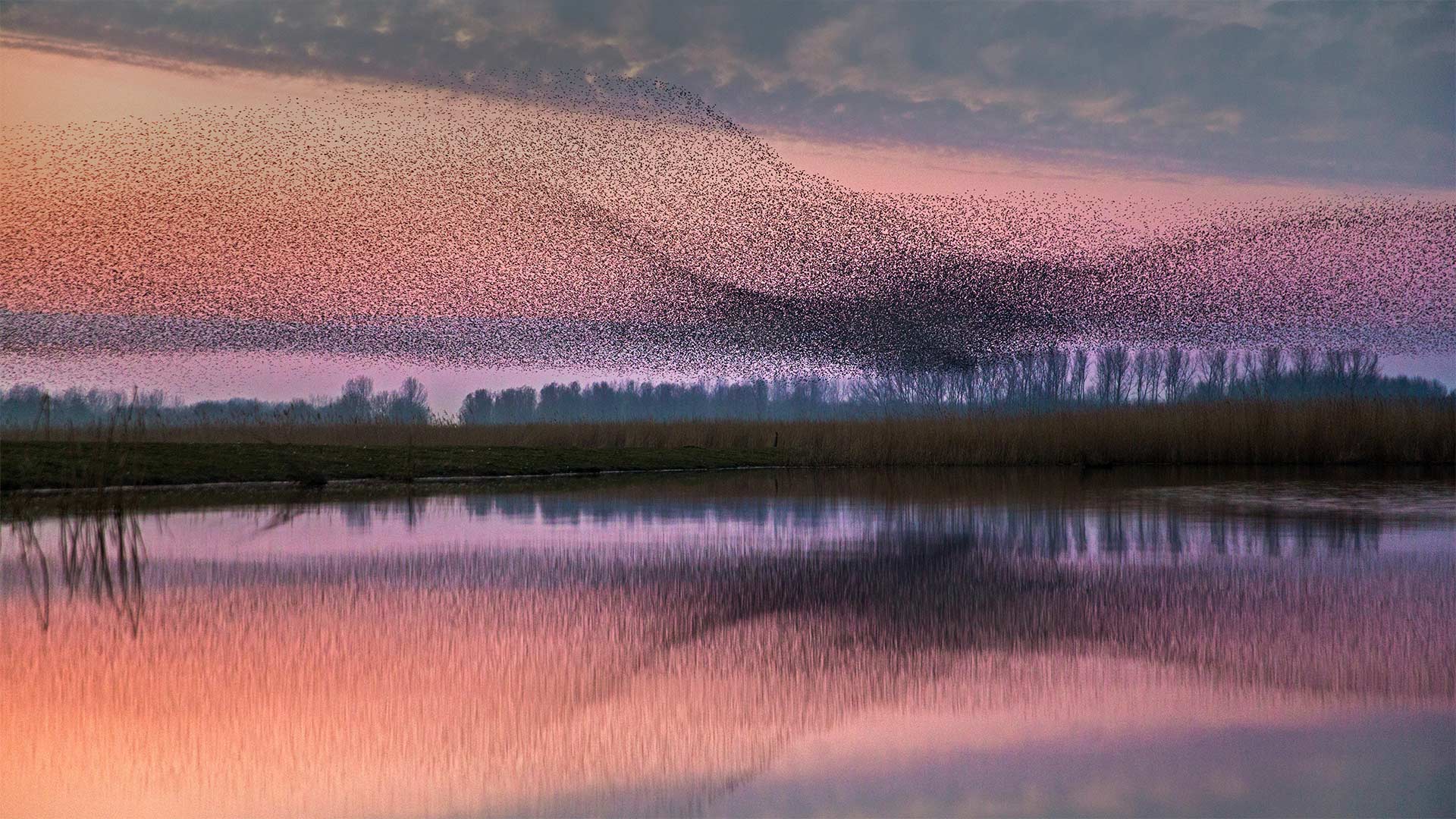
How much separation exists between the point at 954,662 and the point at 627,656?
4.63 ft

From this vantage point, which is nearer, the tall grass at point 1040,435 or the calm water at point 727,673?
the calm water at point 727,673

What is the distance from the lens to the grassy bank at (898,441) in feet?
62.3

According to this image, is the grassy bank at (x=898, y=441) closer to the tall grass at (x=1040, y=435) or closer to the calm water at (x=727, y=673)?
the tall grass at (x=1040, y=435)

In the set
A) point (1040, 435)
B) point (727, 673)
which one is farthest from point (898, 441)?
point (727, 673)

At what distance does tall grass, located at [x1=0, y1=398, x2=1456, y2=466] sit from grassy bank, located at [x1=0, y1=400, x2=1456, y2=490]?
0.02 meters

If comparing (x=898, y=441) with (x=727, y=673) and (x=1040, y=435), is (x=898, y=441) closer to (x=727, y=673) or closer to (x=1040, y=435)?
(x=1040, y=435)

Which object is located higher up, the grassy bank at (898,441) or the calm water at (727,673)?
the grassy bank at (898,441)

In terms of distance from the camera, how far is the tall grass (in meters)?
21.3

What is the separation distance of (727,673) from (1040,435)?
1913cm

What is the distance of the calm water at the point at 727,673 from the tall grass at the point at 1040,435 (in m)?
12.9

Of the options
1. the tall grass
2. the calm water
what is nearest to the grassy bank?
the tall grass

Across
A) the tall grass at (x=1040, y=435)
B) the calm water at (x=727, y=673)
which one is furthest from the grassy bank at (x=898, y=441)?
the calm water at (x=727, y=673)

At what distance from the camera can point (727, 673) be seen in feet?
16.4

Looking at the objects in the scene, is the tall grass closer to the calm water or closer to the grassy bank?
the grassy bank
